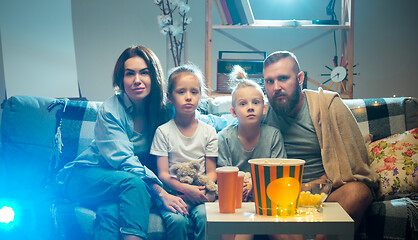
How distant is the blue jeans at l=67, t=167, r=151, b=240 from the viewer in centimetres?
145

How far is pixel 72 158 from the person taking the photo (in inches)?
78.2

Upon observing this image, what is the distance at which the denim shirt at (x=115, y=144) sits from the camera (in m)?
1.63

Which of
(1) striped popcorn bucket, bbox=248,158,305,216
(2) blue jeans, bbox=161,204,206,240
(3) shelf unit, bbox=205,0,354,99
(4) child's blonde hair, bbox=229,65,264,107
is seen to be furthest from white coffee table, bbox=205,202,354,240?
(3) shelf unit, bbox=205,0,354,99

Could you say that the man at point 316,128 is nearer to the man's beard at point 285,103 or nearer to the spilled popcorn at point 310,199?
the man's beard at point 285,103

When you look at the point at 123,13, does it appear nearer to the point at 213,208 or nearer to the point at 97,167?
the point at 97,167

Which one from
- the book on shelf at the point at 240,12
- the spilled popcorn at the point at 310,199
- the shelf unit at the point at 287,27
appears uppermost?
the book on shelf at the point at 240,12

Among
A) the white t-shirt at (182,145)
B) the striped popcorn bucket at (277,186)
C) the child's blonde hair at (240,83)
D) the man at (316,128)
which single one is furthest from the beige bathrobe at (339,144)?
the striped popcorn bucket at (277,186)

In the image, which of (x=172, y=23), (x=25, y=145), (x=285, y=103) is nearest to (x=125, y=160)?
(x=25, y=145)

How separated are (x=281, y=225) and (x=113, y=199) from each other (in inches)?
31.6

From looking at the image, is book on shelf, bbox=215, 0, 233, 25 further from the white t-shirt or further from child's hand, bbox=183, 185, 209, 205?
child's hand, bbox=183, 185, 209, 205

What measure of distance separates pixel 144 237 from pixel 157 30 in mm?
2140

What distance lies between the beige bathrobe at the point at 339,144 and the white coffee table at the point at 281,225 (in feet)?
2.22

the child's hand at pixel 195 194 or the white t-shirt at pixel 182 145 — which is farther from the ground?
the white t-shirt at pixel 182 145

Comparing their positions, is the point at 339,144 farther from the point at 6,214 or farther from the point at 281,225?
the point at 6,214
